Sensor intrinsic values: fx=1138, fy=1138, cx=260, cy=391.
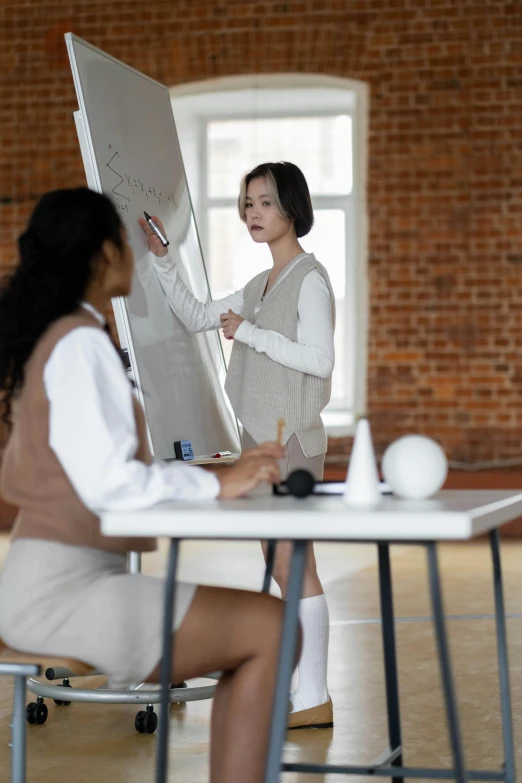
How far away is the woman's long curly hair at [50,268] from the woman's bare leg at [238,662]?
0.49 m

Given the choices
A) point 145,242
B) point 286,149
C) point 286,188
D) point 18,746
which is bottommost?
point 18,746

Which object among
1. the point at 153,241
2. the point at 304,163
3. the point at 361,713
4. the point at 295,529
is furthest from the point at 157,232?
the point at 304,163

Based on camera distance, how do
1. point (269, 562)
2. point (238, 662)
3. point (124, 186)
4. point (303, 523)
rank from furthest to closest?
point (124, 186) → point (269, 562) → point (238, 662) → point (303, 523)

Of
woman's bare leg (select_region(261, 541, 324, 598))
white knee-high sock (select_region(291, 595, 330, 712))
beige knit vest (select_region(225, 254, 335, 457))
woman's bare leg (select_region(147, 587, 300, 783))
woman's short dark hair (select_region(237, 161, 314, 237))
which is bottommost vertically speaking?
white knee-high sock (select_region(291, 595, 330, 712))

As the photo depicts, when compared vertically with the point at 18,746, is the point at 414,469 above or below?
above

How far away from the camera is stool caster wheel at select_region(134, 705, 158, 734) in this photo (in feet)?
9.76

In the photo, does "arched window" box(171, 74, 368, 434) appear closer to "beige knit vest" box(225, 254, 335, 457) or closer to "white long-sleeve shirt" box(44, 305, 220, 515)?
"beige knit vest" box(225, 254, 335, 457)

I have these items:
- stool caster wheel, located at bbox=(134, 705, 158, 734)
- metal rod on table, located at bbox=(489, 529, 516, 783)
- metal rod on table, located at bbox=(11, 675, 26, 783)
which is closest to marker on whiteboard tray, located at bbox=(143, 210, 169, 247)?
stool caster wheel, located at bbox=(134, 705, 158, 734)

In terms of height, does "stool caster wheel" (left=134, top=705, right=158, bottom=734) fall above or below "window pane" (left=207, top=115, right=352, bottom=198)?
below

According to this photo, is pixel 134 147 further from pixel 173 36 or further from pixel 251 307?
pixel 173 36

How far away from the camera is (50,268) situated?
185 cm

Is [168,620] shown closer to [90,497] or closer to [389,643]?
[90,497]

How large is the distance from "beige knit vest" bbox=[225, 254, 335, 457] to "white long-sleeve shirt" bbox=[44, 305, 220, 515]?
1194 mm

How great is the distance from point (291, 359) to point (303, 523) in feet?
4.49
